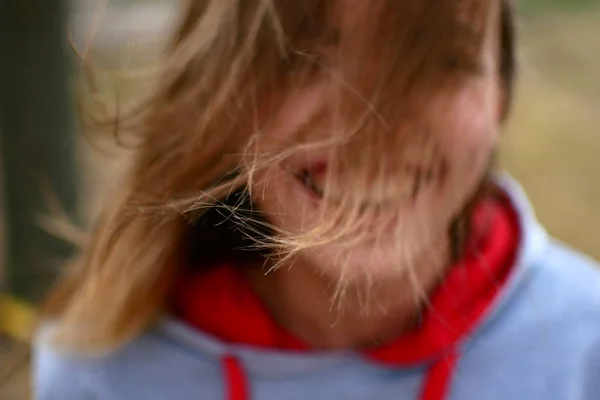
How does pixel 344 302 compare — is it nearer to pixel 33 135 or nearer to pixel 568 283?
pixel 568 283

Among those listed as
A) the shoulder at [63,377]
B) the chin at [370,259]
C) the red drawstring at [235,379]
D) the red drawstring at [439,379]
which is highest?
the chin at [370,259]

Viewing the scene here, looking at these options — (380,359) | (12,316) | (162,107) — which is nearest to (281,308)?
(380,359)

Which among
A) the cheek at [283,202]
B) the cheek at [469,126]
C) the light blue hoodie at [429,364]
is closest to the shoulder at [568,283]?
the light blue hoodie at [429,364]

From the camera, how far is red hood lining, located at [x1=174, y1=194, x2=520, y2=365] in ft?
1.74

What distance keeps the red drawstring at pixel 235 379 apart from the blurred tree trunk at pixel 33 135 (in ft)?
1.55

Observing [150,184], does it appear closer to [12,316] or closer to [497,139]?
[497,139]

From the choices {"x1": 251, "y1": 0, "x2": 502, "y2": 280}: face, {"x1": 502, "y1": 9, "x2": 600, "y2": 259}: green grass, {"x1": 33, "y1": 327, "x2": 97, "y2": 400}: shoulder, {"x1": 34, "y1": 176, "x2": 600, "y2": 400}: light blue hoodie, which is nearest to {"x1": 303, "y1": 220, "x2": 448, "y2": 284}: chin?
{"x1": 251, "y1": 0, "x2": 502, "y2": 280}: face

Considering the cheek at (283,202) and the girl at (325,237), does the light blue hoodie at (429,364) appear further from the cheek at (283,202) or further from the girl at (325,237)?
Result: the cheek at (283,202)

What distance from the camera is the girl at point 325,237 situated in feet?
1.36

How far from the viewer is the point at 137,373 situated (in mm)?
572

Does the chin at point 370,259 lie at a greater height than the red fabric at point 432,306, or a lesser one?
greater

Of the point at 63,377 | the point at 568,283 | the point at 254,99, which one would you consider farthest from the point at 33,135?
the point at 568,283

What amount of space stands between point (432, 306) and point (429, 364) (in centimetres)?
4

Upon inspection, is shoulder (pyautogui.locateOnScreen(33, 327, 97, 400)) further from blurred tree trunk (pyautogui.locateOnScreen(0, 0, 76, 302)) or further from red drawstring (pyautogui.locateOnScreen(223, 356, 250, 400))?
blurred tree trunk (pyautogui.locateOnScreen(0, 0, 76, 302))
